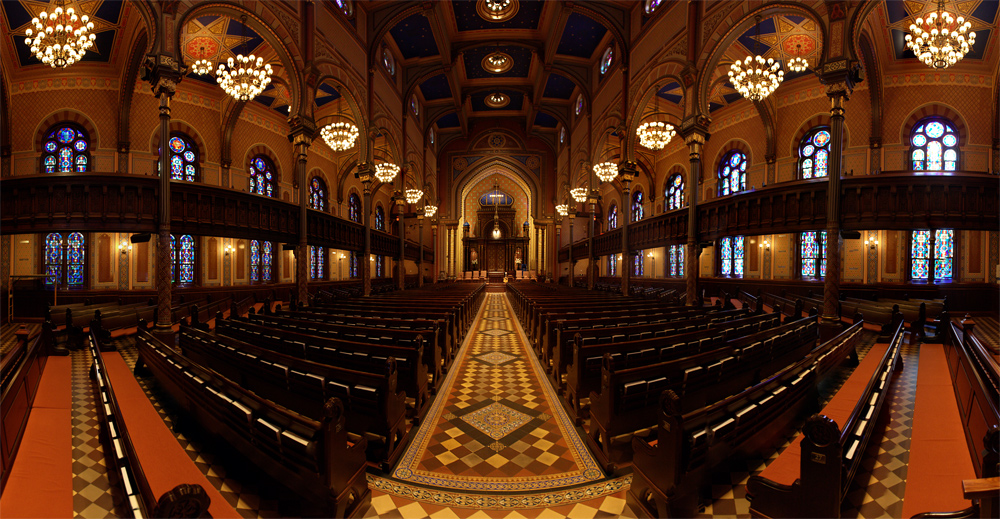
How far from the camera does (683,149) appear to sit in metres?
21.7

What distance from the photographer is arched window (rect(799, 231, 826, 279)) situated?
49.4 feet

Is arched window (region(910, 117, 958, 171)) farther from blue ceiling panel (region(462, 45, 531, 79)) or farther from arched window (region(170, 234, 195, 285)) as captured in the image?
arched window (region(170, 234, 195, 285))

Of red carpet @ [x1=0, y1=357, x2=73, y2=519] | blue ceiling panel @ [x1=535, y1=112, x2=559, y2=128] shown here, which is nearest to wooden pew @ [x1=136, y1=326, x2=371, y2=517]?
red carpet @ [x1=0, y1=357, x2=73, y2=519]

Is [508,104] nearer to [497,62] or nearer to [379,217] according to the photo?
[497,62]

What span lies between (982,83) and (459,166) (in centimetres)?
2936

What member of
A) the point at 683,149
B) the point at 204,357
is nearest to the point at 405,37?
the point at 683,149

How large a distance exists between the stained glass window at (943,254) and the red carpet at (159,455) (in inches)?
806

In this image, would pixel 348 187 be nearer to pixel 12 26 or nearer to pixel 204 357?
pixel 12 26

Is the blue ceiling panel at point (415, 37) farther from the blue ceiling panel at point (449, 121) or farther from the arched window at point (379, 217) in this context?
the arched window at point (379, 217)

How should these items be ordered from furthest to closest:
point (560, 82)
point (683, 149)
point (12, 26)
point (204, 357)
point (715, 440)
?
1. point (560, 82)
2. point (683, 149)
3. point (12, 26)
4. point (204, 357)
5. point (715, 440)

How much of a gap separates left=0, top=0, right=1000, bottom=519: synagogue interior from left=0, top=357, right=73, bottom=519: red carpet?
0.03m

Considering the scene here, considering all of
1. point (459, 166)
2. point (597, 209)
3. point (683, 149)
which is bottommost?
point (597, 209)

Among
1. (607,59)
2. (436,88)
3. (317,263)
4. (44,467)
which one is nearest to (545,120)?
(436,88)

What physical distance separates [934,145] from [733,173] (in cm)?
655
